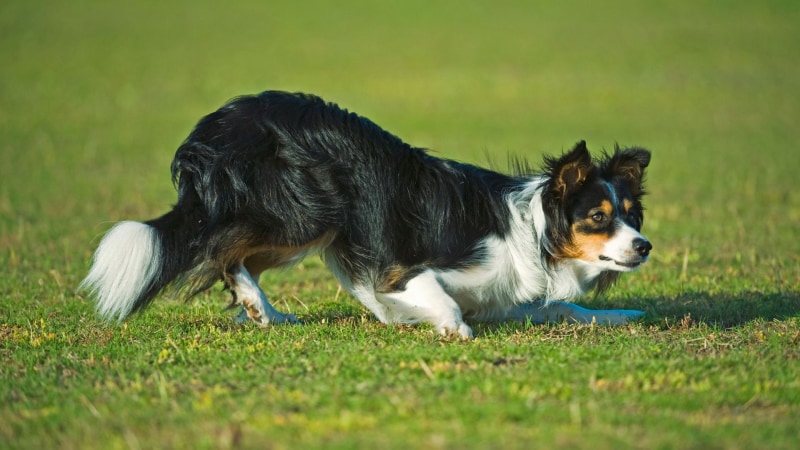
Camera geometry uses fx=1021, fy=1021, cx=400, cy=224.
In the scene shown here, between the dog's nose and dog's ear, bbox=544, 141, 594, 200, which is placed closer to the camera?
the dog's nose

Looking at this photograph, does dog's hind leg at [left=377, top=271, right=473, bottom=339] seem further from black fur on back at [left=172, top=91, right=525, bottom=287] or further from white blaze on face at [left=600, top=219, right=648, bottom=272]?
white blaze on face at [left=600, top=219, right=648, bottom=272]

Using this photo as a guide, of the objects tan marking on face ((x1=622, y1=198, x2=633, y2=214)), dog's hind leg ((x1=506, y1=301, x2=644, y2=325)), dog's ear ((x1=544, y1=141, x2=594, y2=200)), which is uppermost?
dog's ear ((x1=544, y1=141, x2=594, y2=200))

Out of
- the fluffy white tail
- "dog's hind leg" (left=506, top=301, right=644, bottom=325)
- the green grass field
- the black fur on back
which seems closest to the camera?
the green grass field

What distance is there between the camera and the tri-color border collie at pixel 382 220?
6914 mm

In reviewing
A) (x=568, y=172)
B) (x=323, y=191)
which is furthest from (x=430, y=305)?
(x=568, y=172)

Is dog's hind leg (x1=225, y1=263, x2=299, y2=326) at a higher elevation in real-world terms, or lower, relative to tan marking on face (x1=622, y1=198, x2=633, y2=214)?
lower

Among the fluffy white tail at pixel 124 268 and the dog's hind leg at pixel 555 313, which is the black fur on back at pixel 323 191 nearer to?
the fluffy white tail at pixel 124 268

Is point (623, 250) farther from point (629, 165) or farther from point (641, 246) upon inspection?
point (629, 165)

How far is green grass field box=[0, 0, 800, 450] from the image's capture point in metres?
4.96

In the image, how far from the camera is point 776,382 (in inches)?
221

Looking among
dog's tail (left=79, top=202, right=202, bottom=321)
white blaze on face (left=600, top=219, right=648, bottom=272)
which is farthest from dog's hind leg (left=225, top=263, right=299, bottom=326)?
white blaze on face (left=600, top=219, right=648, bottom=272)

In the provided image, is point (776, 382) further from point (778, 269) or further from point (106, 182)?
point (106, 182)

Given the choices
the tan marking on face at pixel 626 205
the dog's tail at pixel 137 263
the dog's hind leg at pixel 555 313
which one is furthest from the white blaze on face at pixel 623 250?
the dog's tail at pixel 137 263

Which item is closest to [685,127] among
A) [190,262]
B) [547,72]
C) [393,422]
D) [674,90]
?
[674,90]
